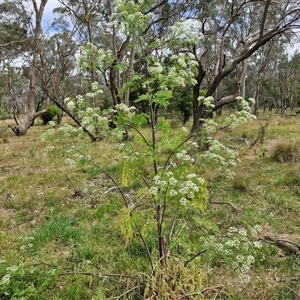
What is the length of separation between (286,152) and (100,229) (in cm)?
495

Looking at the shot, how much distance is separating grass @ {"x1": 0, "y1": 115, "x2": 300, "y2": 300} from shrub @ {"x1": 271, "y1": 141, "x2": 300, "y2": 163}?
31 mm

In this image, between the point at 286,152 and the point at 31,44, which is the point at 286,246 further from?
the point at 31,44

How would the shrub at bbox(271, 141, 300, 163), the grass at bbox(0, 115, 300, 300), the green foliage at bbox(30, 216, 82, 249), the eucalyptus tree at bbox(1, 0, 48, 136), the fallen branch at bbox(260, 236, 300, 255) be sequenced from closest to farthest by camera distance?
the grass at bbox(0, 115, 300, 300), the fallen branch at bbox(260, 236, 300, 255), the green foliage at bbox(30, 216, 82, 249), the shrub at bbox(271, 141, 300, 163), the eucalyptus tree at bbox(1, 0, 48, 136)

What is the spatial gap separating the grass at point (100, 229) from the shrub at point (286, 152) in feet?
0.10

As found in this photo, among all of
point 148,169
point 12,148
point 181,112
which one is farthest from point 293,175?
point 181,112

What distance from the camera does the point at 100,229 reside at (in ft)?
13.4

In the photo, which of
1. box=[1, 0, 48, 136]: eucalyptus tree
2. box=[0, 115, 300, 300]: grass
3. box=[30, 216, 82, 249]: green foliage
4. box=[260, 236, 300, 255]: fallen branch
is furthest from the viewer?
box=[1, 0, 48, 136]: eucalyptus tree

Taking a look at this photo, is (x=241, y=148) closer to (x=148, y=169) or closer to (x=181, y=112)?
(x=148, y=169)

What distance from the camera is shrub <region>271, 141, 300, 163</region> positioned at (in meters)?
6.94

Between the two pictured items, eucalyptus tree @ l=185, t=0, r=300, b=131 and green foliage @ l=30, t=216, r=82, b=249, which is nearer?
green foliage @ l=30, t=216, r=82, b=249

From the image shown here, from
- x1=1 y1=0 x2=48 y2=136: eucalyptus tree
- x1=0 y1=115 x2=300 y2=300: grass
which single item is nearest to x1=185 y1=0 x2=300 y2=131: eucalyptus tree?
x1=0 y1=115 x2=300 y2=300: grass

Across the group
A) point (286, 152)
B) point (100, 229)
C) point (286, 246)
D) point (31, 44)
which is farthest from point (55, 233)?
point (31, 44)

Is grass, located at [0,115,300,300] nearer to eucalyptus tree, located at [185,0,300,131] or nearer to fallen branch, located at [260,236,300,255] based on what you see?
fallen branch, located at [260,236,300,255]

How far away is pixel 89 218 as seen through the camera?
14.8 ft
